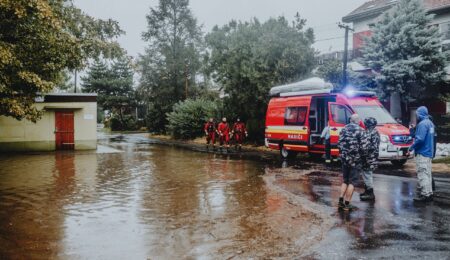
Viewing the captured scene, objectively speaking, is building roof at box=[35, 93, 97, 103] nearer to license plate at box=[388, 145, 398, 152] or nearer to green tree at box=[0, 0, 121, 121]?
green tree at box=[0, 0, 121, 121]

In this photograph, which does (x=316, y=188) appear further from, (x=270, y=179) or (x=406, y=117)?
(x=406, y=117)

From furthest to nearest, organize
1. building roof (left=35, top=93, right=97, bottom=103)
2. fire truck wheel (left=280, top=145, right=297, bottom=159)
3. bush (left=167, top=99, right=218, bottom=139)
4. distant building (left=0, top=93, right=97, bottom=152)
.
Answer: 1. bush (left=167, top=99, right=218, bottom=139)
2. building roof (left=35, top=93, right=97, bottom=103)
3. distant building (left=0, top=93, right=97, bottom=152)
4. fire truck wheel (left=280, top=145, right=297, bottom=159)

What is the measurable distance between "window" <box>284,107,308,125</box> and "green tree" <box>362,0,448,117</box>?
7.45 meters

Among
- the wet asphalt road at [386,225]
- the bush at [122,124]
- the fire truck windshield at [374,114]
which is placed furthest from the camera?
the bush at [122,124]

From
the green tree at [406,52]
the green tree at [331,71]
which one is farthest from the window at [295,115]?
the green tree at [406,52]

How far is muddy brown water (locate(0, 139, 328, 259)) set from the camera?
559 cm

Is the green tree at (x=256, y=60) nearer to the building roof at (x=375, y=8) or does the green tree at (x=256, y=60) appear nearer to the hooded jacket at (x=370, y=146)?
the building roof at (x=375, y=8)

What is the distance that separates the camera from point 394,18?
21656mm

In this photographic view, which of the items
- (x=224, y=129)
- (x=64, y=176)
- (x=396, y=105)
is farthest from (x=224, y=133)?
(x=64, y=176)

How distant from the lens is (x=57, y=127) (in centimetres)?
2241

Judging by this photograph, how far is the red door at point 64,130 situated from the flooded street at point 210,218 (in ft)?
32.4

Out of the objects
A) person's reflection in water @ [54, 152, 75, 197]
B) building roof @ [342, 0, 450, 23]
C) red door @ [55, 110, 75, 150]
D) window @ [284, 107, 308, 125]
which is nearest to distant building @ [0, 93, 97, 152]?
red door @ [55, 110, 75, 150]

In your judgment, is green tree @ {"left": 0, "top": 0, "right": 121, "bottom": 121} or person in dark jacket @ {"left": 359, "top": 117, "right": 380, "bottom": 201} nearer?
person in dark jacket @ {"left": 359, "top": 117, "right": 380, "bottom": 201}

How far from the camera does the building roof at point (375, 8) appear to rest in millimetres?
25114
